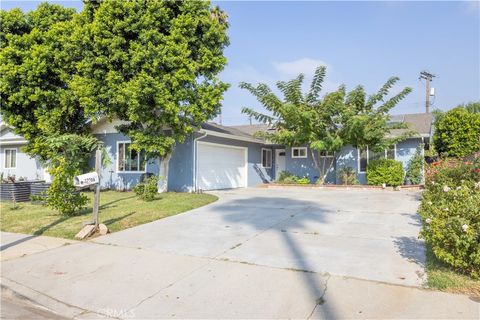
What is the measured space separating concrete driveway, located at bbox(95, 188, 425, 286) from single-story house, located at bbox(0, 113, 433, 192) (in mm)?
5455

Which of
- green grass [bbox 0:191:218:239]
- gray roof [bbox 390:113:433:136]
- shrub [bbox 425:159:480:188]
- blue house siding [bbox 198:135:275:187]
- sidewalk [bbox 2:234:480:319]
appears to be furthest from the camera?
blue house siding [bbox 198:135:275:187]

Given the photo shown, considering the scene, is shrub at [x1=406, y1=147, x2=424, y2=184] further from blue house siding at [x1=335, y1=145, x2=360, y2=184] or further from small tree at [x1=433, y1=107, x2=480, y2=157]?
blue house siding at [x1=335, y1=145, x2=360, y2=184]

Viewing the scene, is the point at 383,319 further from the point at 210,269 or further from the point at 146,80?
the point at 146,80

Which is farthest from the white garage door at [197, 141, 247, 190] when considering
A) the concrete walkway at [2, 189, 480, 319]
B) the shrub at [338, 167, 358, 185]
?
the concrete walkway at [2, 189, 480, 319]

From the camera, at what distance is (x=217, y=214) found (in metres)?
9.12

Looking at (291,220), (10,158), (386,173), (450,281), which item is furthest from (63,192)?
(10,158)

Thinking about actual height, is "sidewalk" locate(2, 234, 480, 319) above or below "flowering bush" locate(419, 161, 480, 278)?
below

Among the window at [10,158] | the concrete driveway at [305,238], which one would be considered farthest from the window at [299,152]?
the window at [10,158]

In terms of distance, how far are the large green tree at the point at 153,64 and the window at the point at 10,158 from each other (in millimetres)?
11151

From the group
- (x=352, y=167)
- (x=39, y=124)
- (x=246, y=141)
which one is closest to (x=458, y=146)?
(x=352, y=167)

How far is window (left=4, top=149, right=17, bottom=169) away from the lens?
2061cm

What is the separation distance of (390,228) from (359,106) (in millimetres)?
9759

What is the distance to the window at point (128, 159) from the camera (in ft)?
53.3

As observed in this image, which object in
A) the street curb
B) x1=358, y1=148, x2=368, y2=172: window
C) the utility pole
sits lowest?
the street curb
